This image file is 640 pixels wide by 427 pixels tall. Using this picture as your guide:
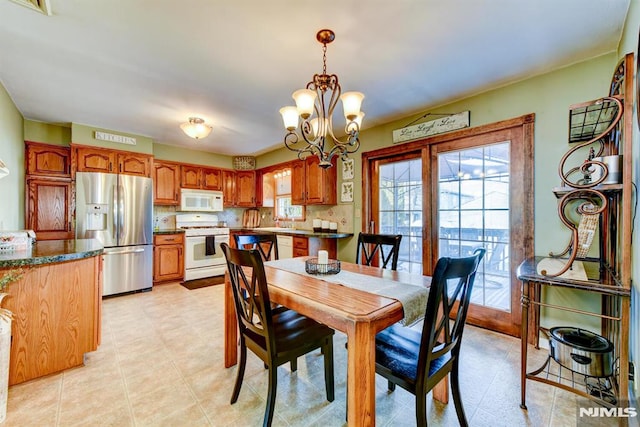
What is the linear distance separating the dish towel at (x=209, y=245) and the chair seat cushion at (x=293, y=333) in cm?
342

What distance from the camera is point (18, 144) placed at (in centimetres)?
333

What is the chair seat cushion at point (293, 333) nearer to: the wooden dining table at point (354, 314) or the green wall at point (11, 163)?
the wooden dining table at point (354, 314)

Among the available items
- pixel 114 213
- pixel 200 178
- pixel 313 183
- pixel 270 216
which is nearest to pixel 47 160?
pixel 114 213

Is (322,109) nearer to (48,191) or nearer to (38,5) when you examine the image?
(38,5)

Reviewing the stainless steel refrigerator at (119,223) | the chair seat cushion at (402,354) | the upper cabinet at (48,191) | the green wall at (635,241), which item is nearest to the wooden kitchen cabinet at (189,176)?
the stainless steel refrigerator at (119,223)

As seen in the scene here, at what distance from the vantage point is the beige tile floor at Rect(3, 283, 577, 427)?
153 cm

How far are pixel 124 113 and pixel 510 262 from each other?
4766 millimetres

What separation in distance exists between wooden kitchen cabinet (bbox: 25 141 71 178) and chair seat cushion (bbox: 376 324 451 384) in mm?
4848

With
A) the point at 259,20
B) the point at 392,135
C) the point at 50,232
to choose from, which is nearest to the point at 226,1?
the point at 259,20

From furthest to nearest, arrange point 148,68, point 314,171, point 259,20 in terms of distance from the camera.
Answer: point 314,171
point 148,68
point 259,20

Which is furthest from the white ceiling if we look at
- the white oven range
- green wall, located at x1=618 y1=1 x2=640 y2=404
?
the white oven range

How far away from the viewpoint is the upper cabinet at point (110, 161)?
3.75 m

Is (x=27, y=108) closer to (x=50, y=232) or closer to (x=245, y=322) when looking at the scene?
(x=50, y=232)

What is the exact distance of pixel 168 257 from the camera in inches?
176
